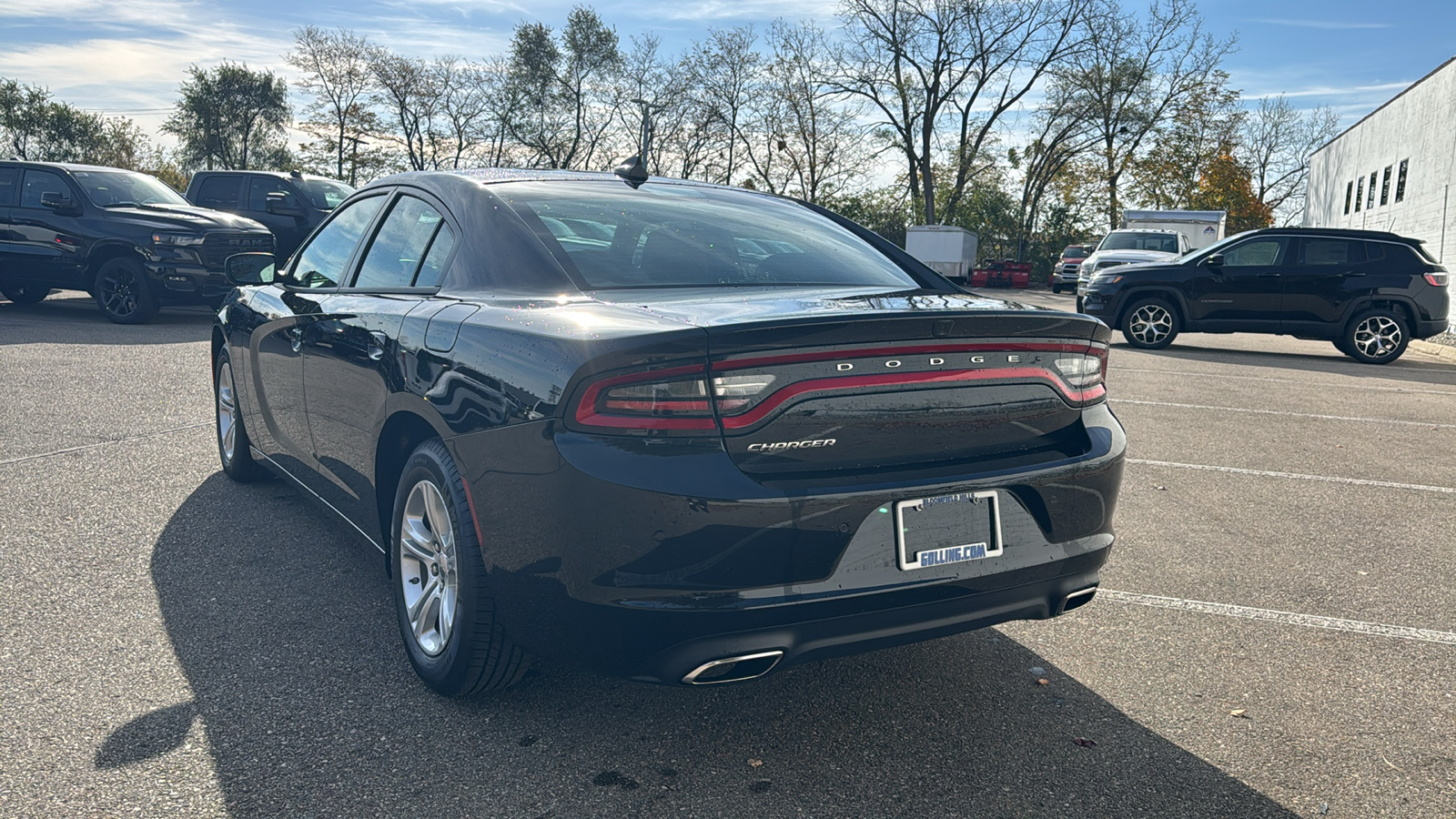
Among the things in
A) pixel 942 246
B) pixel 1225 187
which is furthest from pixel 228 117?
pixel 1225 187

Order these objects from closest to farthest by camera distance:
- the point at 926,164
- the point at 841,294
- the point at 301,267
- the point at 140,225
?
the point at 841,294
the point at 301,267
the point at 140,225
the point at 926,164

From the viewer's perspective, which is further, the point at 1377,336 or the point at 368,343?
the point at 1377,336

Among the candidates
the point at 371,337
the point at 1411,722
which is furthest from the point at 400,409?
the point at 1411,722

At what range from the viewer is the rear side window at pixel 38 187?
13148 millimetres

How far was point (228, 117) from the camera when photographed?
5353 cm

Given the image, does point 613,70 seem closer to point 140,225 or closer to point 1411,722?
point 140,225

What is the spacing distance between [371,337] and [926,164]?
44.2 metres

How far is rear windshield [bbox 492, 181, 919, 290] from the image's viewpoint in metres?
3.09

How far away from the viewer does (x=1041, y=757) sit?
8.80 ft

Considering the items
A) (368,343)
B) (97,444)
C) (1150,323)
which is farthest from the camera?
(1150,323)

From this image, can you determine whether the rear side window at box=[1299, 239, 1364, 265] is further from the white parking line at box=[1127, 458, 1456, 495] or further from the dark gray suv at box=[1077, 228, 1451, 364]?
the white parking line at box=[1127, 458, 1456, 495]

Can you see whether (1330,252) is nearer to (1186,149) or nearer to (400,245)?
(400,245)

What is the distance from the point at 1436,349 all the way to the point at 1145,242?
8703mm

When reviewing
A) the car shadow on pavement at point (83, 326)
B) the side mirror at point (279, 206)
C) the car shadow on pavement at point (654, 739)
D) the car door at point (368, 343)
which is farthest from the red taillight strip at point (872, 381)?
the side mirror at point (279, 206)
